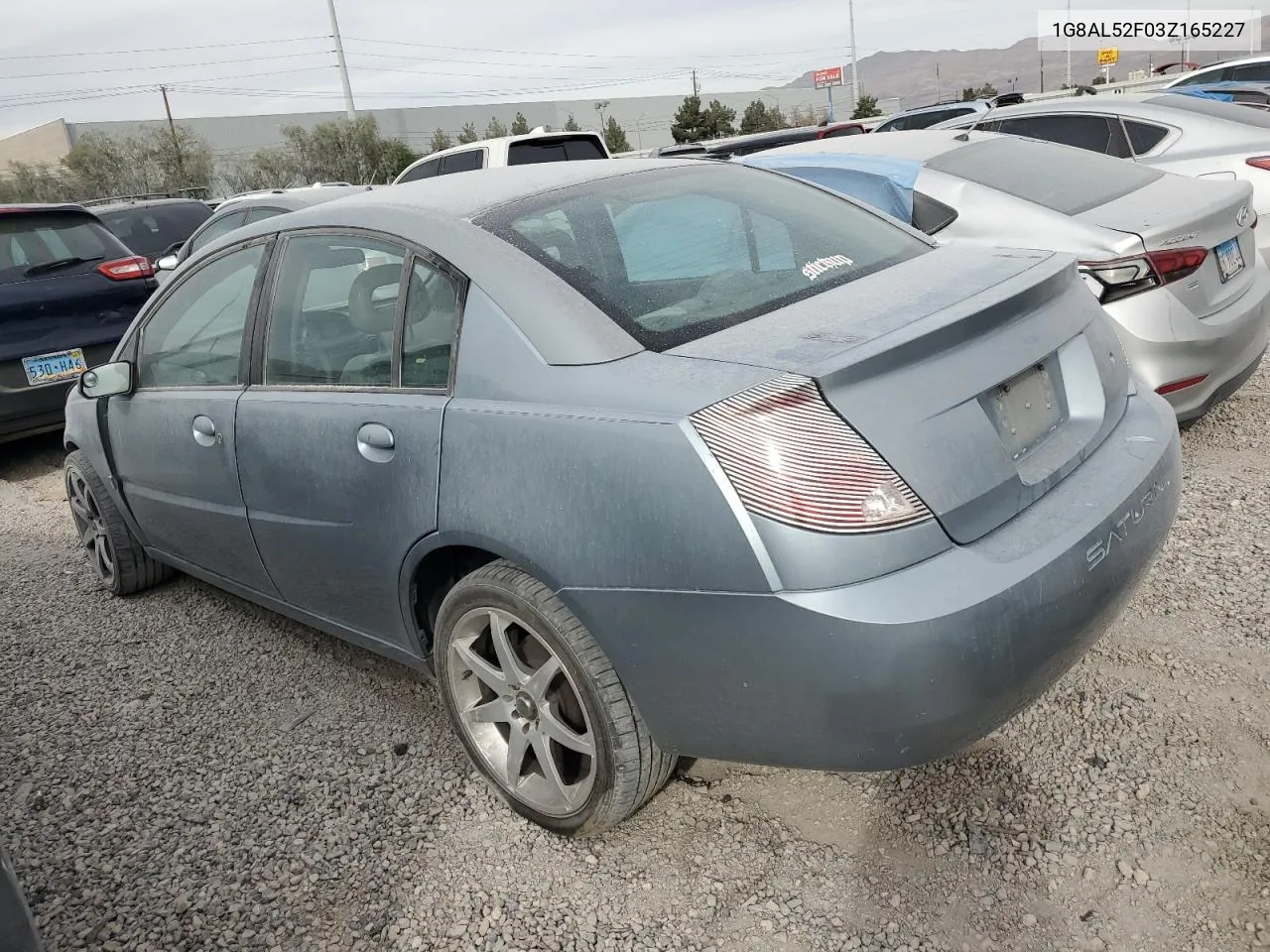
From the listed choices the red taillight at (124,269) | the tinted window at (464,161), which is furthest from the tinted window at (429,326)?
the tinted window at (464,161)

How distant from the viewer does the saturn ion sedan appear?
73.3 inches

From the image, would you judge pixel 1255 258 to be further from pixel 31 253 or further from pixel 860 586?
pixel 31 253

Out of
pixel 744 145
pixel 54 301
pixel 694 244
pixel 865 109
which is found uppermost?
pixel 865 109

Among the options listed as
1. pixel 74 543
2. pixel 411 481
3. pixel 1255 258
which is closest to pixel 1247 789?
pixel 411 481

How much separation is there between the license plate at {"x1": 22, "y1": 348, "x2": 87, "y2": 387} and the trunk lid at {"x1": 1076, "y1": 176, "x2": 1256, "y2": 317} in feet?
19.5

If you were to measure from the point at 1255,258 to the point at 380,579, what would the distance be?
394 cm

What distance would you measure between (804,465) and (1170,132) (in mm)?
5884

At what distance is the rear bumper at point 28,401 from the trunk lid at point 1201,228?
5.70 m

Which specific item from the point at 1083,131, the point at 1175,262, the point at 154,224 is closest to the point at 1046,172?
the point at 1175,262

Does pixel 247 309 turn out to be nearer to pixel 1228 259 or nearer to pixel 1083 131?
pixel 1228 259

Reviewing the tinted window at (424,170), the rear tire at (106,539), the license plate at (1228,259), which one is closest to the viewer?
the license plate at (1228,259)

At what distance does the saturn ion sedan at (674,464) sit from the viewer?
6.11 ft

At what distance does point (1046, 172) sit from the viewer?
4.75 meters

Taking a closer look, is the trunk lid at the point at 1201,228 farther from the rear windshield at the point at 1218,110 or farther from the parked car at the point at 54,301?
the parked car at the point at 54,301
